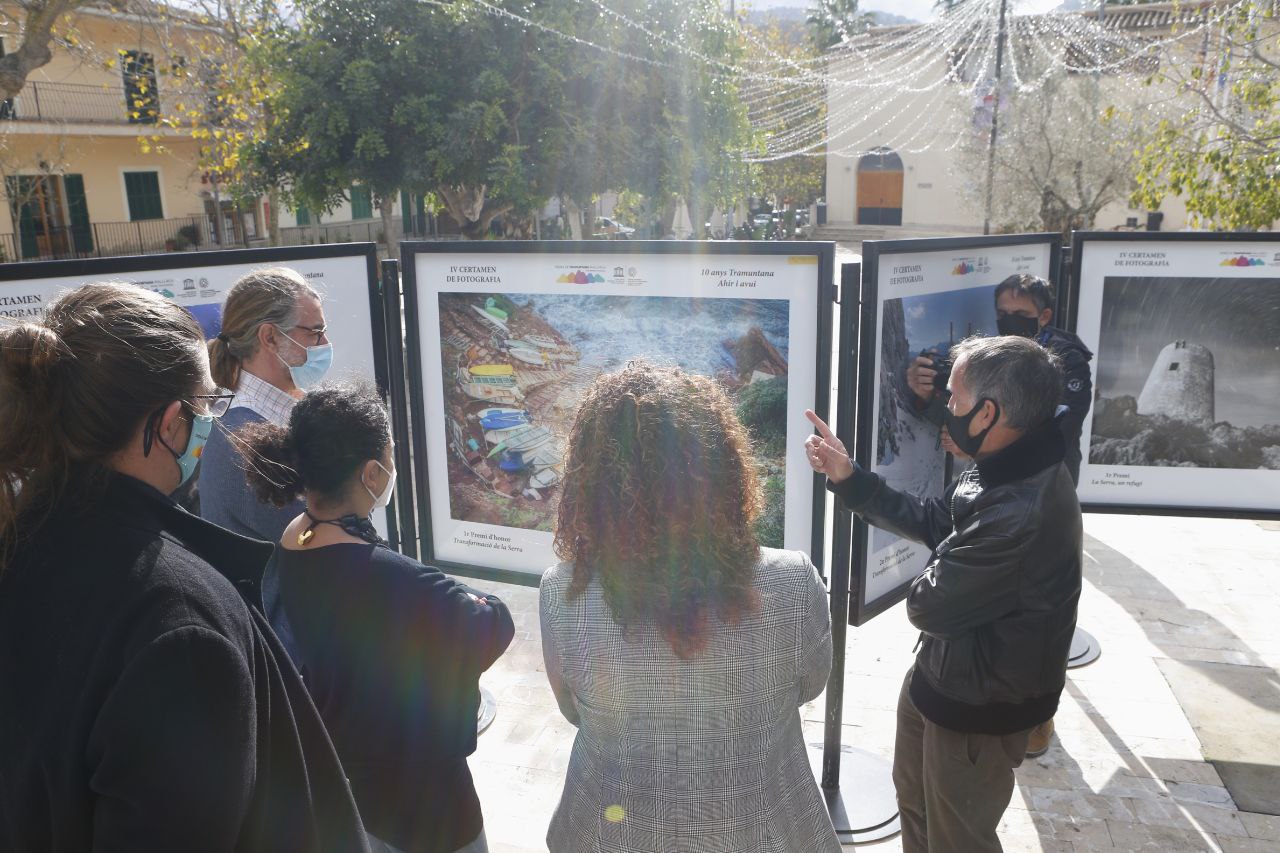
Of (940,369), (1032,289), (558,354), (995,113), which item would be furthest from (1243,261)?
(995,113)

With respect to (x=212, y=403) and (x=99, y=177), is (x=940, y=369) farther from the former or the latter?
(x=99, y=177)

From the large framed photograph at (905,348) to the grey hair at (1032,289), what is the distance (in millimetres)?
78

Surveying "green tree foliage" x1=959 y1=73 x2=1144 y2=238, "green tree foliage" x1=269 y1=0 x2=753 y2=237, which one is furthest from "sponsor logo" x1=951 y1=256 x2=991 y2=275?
"green tree foliage" x1=959 y1=73 x2=1144 y2=238

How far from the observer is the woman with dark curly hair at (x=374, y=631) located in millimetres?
2047

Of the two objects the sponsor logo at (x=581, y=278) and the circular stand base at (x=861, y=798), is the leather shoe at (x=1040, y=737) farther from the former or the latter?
the sponsor logo at (x=581, y=278)

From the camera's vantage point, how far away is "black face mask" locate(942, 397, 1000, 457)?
99.6 inches

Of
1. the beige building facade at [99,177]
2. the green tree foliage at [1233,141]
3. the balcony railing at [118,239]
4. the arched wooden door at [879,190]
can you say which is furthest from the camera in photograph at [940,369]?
the arched wooden door at [879,190]

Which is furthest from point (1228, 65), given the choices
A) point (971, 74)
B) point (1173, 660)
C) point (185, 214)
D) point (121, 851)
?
point (185, 214)

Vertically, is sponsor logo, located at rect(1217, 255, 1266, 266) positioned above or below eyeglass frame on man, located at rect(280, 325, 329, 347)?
above

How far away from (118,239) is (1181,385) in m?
29.7

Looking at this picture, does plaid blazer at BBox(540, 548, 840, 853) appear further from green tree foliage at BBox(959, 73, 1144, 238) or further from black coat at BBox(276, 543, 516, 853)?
green tree foliage at BBox(959, 73, 1144, 238)

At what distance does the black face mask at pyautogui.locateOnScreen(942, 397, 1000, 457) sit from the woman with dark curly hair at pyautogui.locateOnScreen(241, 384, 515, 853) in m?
1.40

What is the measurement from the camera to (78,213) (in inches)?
1033

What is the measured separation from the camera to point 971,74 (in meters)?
29.2
